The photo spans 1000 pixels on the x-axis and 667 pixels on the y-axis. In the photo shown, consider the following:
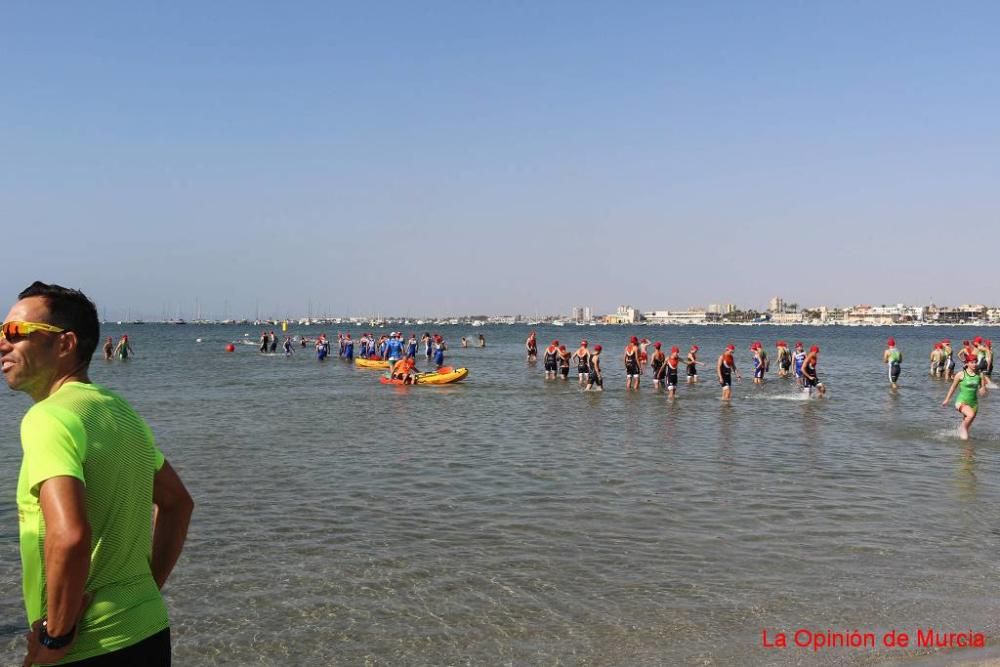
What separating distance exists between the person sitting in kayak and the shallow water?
11469mm

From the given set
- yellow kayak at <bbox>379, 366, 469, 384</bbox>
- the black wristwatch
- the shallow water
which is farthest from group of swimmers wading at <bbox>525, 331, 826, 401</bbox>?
the black wristwatch

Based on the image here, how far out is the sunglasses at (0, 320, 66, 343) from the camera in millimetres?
2484

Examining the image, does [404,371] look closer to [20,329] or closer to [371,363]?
[371,363]

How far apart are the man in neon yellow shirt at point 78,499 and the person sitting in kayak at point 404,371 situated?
84.5 ft

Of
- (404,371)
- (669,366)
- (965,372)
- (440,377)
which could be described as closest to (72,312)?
(965,372)

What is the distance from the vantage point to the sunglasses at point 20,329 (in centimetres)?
248

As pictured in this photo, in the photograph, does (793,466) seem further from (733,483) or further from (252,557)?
(252,557)

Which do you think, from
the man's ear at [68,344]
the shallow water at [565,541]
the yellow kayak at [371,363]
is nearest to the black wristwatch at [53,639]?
the man's ear at [68,344]

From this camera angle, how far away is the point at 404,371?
28547mm

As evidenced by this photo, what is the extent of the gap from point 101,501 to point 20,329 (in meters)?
0.64

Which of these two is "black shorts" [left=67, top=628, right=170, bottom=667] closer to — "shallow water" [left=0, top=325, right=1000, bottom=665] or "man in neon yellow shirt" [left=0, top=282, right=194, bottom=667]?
"man in neon yellow shirt" [left=0, top=282, right=194, bottom=667]

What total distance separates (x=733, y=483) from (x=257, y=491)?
648 centimetres

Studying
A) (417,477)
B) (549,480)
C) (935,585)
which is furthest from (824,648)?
(417,477)

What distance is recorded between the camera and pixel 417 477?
1094 cm
